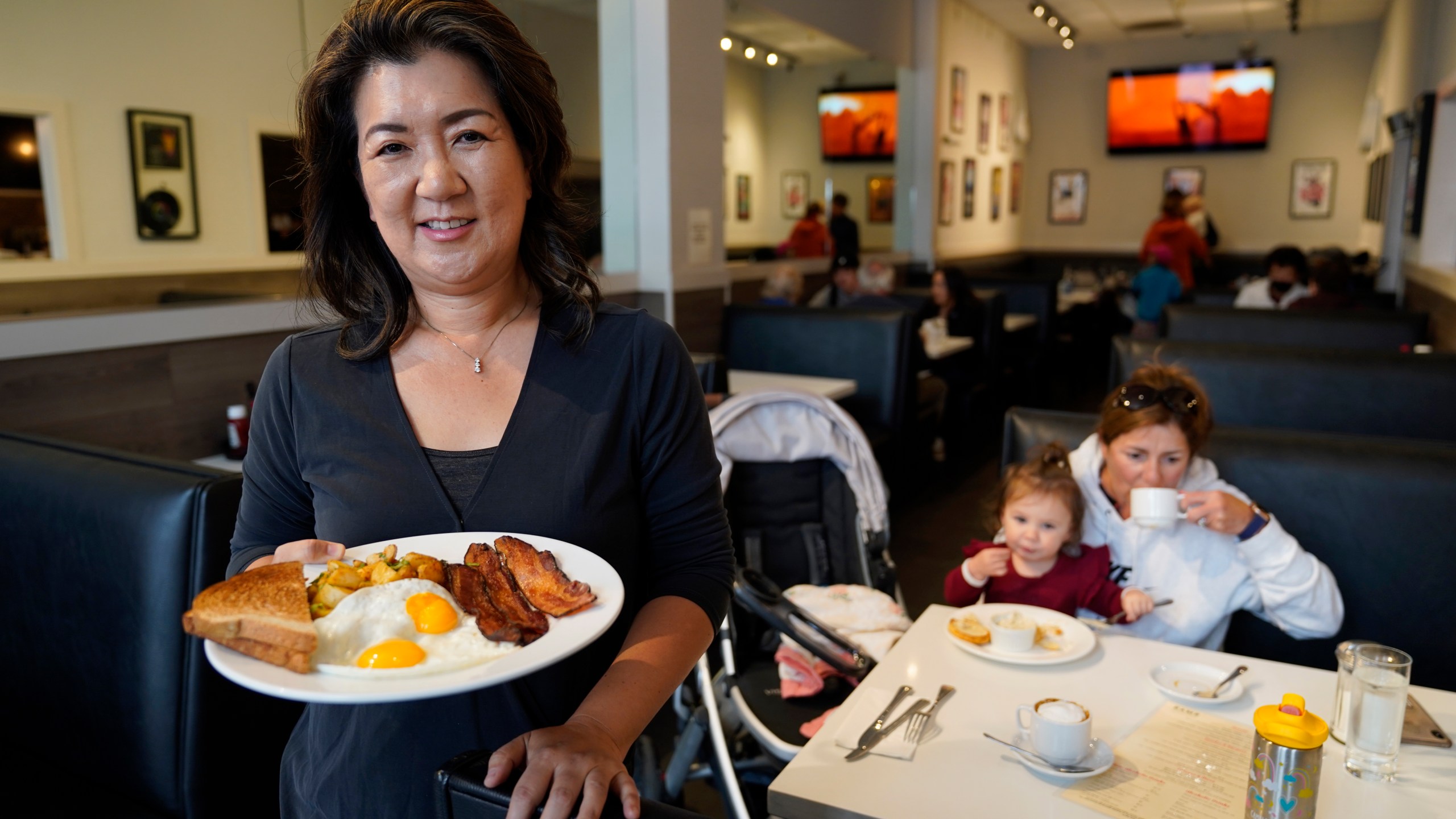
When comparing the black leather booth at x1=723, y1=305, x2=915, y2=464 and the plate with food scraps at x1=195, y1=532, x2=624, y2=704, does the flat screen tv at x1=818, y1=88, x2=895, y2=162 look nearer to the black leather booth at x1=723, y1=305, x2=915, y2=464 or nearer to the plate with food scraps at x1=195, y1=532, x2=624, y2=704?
the black leather booth at x1=723, y1=305, x2=915, y2=464

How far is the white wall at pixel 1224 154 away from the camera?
10812mm

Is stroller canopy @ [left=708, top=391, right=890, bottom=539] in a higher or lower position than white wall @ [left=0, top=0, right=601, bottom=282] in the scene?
lower

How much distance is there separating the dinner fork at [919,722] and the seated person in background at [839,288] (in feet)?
16.6

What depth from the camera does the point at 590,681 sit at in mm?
1189

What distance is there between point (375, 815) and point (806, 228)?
27.2 ft

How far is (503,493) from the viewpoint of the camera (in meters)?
1.12

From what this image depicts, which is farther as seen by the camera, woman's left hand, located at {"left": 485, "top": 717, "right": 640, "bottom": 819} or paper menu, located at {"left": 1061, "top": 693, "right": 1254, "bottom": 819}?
paper menu, located at {"left": 1061, "top": 693, "right": 1254, "bottom": 819}

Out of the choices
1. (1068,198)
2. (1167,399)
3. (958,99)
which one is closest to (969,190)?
(958,99)

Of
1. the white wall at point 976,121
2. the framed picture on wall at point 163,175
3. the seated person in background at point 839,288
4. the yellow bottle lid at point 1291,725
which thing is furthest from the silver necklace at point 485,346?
the white wall at point 976,121

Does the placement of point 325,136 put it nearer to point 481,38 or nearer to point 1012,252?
point 481,38

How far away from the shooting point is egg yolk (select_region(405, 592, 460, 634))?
93 centimetres

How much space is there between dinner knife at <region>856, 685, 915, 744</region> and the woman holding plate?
0.42 metres

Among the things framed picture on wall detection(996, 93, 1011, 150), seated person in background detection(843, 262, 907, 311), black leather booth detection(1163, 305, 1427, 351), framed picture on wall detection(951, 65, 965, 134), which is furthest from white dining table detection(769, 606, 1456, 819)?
framed picture on wall detection(996, 93, 1011, 150)

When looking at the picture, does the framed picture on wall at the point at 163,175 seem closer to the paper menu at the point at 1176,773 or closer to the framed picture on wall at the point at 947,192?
the paper menu at the point at 1176,773
